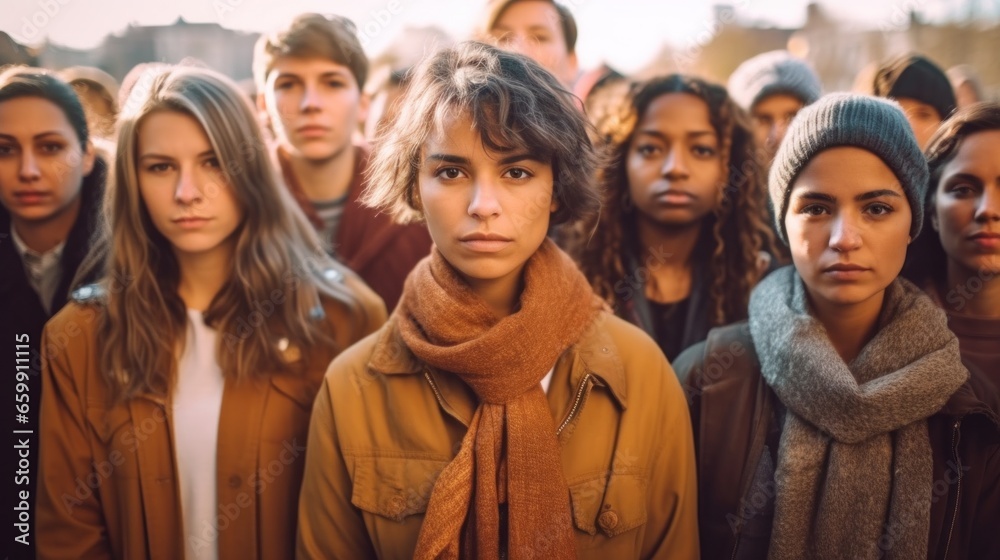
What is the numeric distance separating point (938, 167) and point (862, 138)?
1.98 ft

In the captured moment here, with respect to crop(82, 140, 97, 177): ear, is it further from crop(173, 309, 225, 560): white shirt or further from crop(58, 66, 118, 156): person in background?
crop(173, 309, 225, 560): white shirt

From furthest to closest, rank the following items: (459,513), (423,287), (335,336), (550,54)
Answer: (550,54) < (335,336) < (423,287) < (459,513)

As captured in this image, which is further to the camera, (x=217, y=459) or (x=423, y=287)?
(x=217, y=459)

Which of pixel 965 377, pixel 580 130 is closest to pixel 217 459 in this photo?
pixel 580 130

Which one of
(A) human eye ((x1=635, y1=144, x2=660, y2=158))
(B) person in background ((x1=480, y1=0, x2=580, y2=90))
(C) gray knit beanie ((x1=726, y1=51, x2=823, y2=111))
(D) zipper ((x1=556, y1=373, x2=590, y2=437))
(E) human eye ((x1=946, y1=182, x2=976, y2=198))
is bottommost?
(D) zipper ((x1=556, y1=373, x2=590, y2=437))

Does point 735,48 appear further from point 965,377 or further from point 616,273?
point 965,377

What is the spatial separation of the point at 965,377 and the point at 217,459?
2372 millimetres

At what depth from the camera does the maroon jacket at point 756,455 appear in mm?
2072

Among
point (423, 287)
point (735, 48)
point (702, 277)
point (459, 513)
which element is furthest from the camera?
point (735, 48)

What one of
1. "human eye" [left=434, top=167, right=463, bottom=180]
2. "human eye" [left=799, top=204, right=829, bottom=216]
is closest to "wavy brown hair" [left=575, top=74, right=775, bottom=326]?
"human eye" [left=799, top=204, right=829, bottom=216]

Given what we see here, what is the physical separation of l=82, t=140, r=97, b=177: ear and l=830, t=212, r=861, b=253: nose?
9.01 ft

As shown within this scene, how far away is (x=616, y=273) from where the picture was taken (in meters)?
3.22

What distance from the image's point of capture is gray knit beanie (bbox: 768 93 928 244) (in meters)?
2.16

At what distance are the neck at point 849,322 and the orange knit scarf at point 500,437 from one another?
0.89 metres
